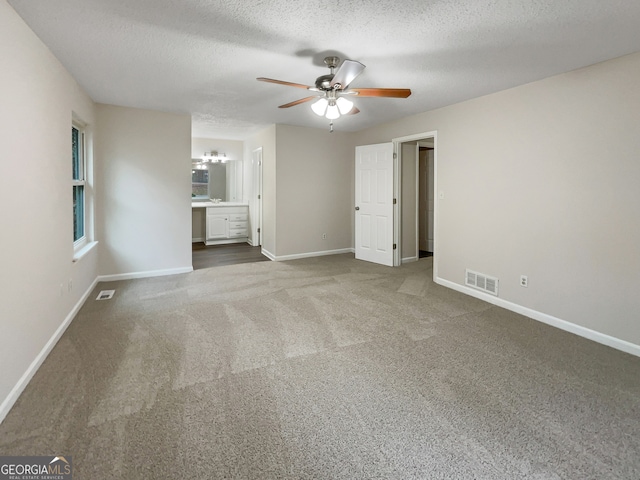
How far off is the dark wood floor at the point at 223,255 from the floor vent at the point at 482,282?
3416mm

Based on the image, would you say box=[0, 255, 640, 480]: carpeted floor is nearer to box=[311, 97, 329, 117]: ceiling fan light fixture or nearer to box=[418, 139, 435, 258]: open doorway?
box=[311, 97, 329, 117]: ceiling fan light fixture

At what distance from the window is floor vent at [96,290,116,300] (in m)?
0.67

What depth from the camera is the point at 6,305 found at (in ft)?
6.35

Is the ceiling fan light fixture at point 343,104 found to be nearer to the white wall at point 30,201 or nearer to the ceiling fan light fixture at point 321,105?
the ceiling fan light fixture at point 321,105

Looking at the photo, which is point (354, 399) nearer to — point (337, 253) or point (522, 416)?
point (522, 416)

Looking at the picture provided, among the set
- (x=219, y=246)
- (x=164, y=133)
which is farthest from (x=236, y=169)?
(x=164, y=133)

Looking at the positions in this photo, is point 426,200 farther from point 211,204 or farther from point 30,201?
point 30,201

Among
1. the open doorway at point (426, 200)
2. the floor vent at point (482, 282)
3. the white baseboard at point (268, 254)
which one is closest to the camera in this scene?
the floor vent at point (482, 282)

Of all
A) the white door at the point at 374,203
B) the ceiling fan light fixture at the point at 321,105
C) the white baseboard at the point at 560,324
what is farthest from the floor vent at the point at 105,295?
the white baseboard at the point at 560,324

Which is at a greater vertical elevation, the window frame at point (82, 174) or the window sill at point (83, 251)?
the window frame at point (82, 174)

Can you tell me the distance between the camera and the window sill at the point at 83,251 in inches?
135

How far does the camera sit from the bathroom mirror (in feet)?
26.0

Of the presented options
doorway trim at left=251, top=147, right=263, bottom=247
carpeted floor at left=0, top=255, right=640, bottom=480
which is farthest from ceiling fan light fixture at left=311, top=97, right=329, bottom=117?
doorway trim at left=251, top=147, right=263, bottom=247

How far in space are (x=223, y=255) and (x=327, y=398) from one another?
15.7 ft
